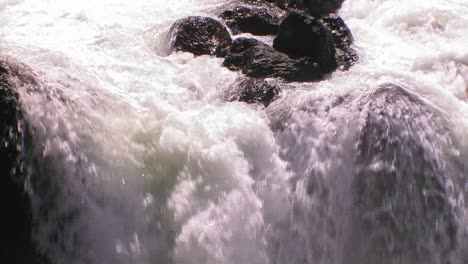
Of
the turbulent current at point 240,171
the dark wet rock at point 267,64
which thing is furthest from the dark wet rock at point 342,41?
the turbulent current at point 240,171

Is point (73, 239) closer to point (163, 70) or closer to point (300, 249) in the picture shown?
point (300, 249)

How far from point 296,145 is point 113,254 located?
6.89ft

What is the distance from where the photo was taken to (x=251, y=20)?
908 centimetres

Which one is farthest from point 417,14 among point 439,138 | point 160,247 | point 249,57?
point 160,247

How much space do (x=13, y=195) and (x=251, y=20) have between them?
507 centimetres

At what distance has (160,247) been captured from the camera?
17.7 ft

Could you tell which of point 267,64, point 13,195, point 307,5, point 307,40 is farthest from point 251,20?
point 13,195

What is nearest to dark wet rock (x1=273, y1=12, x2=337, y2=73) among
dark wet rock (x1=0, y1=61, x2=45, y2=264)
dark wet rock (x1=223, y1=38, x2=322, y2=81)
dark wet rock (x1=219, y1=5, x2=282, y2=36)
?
dark wet rock (x1=223, y1=38, x2=322, y2=81)

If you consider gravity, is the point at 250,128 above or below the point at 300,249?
above

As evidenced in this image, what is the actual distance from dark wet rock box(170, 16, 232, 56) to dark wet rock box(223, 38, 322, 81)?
0.41 m

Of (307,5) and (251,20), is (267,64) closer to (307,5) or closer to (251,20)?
(251,20)

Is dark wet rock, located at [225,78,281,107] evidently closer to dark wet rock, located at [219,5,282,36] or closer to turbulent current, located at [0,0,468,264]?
turbulent current, located at [0,0,468,264]

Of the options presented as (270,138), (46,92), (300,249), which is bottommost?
(300,249)

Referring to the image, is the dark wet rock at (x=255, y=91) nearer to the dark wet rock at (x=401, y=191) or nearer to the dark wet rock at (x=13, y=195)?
the dark wet rock at (x=401, y=191)
